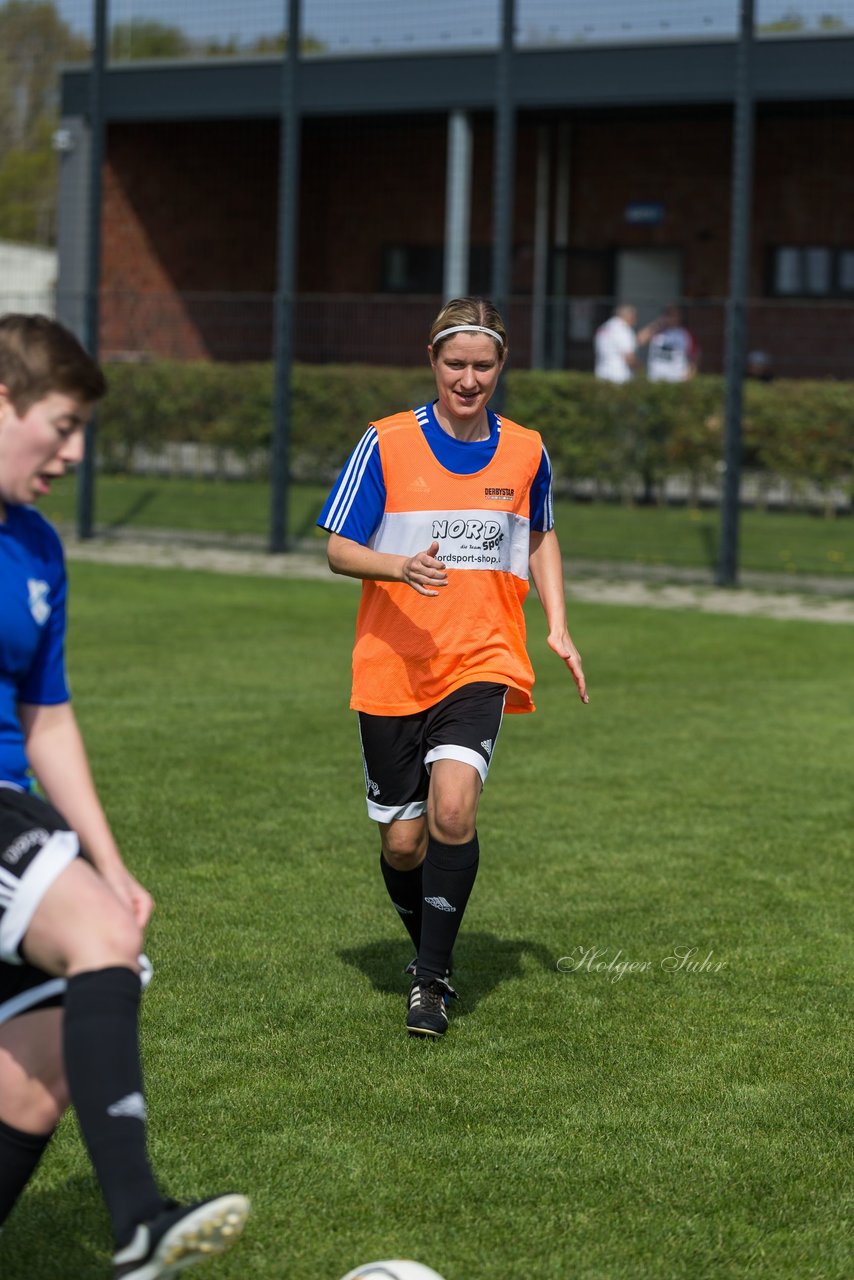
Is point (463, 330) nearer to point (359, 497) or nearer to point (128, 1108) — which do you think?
point (359, 497)

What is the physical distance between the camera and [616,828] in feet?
24.5

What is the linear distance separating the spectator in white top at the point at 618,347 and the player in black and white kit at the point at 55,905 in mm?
15779

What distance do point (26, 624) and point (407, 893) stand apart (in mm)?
2601

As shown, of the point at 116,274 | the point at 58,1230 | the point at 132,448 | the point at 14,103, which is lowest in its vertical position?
the point at 58,1230

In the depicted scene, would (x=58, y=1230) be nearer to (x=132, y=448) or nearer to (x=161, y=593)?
(x=161, y=593)

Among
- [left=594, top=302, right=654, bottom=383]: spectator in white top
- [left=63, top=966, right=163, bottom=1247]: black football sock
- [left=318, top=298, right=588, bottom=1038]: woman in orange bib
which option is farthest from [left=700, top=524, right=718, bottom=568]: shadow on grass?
[left=63, top=966, right=163, bottom=1247]: black football sock

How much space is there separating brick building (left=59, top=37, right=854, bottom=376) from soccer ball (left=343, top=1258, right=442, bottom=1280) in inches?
616

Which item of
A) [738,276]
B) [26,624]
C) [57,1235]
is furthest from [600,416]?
[26,624]

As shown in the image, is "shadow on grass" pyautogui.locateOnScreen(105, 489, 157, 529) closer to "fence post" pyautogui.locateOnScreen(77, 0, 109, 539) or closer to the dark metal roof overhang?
"fence post" pyautogui.locateOnScreen(77, 0, 109, 539)

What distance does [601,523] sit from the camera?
18172 mm

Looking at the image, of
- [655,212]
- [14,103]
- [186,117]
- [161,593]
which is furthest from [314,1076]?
[14,103]

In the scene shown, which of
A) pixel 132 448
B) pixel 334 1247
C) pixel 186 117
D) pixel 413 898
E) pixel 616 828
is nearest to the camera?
pixel 334 1247

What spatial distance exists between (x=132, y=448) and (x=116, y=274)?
2.12 m

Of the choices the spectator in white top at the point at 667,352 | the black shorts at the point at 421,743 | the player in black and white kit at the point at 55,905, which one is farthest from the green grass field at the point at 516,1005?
the spectator in white top at the point at 667,352
